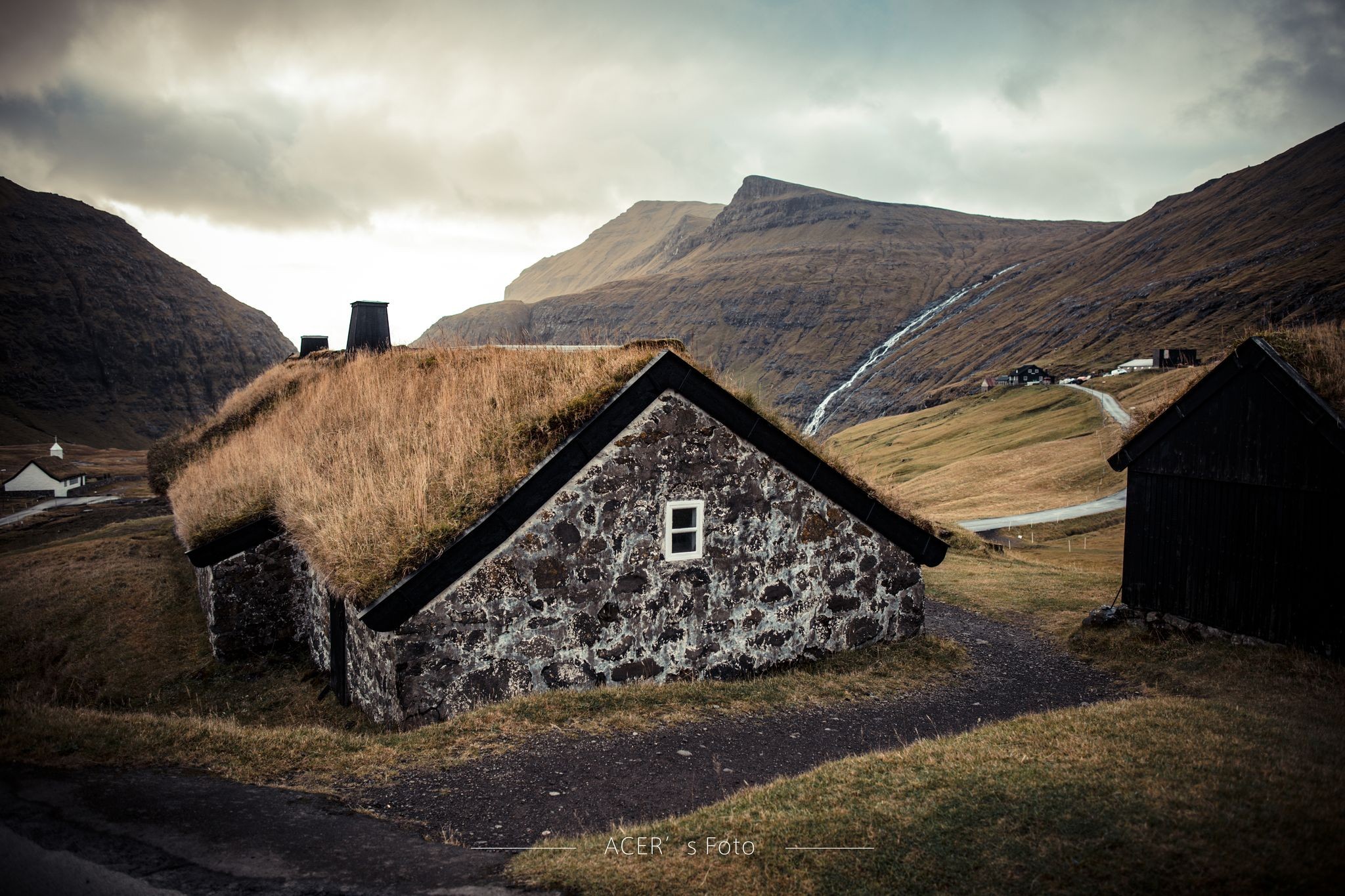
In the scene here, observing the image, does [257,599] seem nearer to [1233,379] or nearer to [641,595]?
[641,595]

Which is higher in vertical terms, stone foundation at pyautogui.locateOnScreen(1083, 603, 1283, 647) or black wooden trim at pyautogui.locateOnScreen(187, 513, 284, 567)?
black wooden trim at pyautogui.locateOnScreen(187, 513, 284, 567)

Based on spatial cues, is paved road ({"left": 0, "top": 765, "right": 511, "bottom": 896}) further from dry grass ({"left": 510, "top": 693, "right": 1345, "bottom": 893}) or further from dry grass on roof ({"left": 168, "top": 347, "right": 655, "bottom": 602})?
dry grass on roof ({"left": 168, "top": 347, "right": 655, "bottom": 602})

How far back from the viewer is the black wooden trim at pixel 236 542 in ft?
45.6

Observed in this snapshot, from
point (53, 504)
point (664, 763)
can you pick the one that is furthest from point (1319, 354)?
point (53, 504)

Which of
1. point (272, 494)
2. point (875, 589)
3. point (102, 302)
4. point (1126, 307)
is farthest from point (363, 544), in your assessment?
point (102, 302)

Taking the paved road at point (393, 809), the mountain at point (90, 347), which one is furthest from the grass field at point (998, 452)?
the mountain at point (90, 347)

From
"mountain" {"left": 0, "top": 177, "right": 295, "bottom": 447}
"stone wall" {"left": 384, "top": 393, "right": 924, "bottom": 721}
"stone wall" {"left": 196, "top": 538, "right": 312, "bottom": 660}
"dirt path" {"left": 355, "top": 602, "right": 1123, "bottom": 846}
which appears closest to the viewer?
"dirt path" {"left": 355, "top": 602, "right": 1123, "bottom": 846}

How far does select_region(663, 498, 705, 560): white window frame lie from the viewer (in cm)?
1153

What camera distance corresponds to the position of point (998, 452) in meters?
94.1

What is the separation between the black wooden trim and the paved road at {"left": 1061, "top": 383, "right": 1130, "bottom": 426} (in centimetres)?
8758

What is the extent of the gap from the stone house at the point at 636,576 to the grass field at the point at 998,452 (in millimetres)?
27701

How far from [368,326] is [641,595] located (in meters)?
17.3

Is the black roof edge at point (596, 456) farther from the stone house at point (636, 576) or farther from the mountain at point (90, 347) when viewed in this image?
the mountain at point (90, 347)

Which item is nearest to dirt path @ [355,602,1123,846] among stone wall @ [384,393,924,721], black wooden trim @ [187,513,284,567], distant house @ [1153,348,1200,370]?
Answer: stone wall @ [384,393,924,721]
